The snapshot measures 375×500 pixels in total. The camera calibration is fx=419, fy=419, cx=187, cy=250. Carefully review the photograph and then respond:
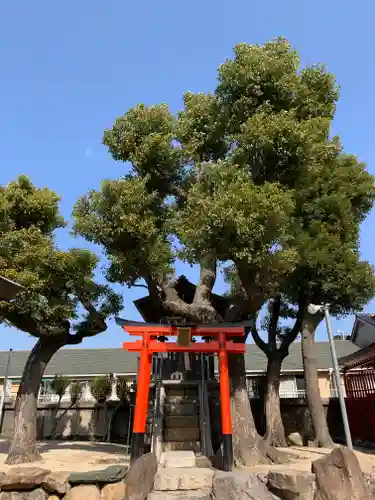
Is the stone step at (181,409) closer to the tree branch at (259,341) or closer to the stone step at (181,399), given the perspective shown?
the stone step at (181,399)

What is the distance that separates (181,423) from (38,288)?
5500 mm

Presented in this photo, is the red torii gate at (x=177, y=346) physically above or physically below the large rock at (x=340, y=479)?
above

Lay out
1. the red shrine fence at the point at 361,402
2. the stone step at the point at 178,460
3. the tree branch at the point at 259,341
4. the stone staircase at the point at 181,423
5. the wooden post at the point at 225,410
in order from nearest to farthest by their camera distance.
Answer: the wooden post at the point at 225,410, the stone step at the point at 178,460, the stone staircase at the point at 181,423, the red shrine fence at the point at 361,402, the tree branch at the point at 259,341

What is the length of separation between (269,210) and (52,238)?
6.93 meters

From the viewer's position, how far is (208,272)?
42.9 ft

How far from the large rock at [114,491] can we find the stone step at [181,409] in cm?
397

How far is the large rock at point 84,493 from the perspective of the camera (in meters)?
8.14

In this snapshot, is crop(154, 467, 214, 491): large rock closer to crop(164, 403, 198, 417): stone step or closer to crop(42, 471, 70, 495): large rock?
crop(42, 471, 70, 495): large rock

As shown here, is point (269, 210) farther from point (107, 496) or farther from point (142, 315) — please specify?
point (142, 315)

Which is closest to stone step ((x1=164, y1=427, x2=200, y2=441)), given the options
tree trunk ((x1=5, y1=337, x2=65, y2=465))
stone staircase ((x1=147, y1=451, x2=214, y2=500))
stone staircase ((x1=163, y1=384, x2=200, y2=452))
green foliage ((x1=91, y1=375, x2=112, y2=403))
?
stone staircase ((x1=163, y1=384, x2=200, y2=452))

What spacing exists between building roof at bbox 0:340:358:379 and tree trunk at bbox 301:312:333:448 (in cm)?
967

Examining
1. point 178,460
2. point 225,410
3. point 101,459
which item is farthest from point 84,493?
point 225,410

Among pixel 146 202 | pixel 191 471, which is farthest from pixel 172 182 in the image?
pixel 191 471

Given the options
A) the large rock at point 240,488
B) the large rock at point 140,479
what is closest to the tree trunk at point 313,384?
the large rock at point 240,488
